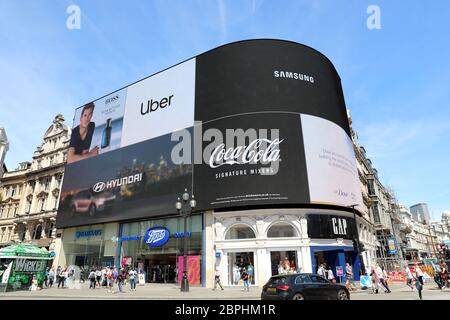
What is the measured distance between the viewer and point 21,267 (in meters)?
24.8

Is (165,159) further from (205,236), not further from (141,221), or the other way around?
(205,236)

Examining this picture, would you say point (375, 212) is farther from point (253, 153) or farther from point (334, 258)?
point (253, 153)

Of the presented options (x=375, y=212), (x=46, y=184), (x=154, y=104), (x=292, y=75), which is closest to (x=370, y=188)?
(x=375, y=212)

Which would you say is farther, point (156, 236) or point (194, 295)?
point (156, 236)

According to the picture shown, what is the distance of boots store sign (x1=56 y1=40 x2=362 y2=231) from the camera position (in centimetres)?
3019

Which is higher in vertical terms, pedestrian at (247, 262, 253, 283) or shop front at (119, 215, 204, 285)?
shop front at (119, 215, 204, 285)

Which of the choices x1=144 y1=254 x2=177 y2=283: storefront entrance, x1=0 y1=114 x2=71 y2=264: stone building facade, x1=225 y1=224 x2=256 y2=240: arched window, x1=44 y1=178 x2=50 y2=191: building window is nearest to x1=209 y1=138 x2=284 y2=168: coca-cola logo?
x1=225 y1=224 x2=256 y2=240: arched window

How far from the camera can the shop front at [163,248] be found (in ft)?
103

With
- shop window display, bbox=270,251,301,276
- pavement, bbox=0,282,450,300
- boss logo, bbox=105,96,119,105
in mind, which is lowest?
pavement, bbox=0,282,450,300

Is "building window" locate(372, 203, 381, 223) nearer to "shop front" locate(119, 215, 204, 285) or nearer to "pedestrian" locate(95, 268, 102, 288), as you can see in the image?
"shop front" locate(119, 215, 204, 285)

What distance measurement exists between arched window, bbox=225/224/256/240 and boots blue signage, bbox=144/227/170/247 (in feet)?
22.0

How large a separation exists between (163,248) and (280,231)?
12.3 metres

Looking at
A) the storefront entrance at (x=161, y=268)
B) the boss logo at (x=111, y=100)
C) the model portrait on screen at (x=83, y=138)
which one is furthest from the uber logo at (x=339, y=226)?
the boss logo at (x=111, y=100)
